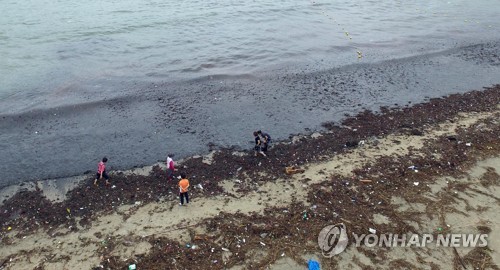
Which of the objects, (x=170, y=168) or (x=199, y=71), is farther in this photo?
(x=199, y=71)

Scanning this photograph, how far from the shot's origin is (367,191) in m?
13.5

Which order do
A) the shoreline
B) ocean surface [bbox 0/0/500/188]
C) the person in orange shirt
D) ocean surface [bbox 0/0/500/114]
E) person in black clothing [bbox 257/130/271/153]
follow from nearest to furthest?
the person in orange shirt → the shoreline → person in black clothing [bbox 257/130/271/153] → ocean surface [bbox 0/0/500/188] → ocean surface [bbox 0/0/500/114]

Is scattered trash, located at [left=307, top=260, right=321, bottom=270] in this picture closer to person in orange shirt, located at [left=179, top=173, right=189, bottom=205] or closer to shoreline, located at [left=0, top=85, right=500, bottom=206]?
person in orange shirt, located at [left=179, top=173, right=189, bottom=205]

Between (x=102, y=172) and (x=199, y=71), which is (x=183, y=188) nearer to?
(x=102, y=172)

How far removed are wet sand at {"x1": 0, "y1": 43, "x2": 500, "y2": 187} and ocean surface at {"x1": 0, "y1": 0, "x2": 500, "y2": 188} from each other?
0.08 m

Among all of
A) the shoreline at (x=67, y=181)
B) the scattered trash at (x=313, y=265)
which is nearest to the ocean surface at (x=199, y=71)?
the shoreline at (x=67, y=181)

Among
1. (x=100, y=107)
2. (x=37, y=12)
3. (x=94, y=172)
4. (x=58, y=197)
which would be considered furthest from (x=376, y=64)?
(x=37, y=12)

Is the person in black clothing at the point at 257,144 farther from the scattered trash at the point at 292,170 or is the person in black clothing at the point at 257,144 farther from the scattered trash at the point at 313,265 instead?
the scattered trash at the point at 313,265

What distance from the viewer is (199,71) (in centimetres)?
2653

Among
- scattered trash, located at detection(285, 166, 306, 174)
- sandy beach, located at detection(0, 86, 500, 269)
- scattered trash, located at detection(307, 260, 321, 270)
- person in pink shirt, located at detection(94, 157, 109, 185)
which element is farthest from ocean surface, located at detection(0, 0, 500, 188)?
scattered trash, located at detection(307, 260, 321, 270)

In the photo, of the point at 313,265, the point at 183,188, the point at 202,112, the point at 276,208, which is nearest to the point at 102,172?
the point at 183,188

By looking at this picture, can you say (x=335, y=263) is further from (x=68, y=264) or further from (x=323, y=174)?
(x=68, y=264)

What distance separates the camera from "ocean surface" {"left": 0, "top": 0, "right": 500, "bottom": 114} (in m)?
25.4

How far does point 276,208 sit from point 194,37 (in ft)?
79.0
